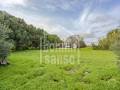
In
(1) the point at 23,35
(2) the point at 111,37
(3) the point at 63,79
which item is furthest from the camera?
(1) the point at 23,35

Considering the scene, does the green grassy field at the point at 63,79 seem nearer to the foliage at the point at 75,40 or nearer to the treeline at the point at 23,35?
the foliage at the point at 75,40

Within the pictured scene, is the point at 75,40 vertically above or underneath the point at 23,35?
underneath

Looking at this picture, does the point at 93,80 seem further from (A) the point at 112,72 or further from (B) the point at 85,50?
(B) the point at 85,50

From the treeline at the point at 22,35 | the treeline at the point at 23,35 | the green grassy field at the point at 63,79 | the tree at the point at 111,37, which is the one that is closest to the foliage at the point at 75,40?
the tree at the point at 111,37

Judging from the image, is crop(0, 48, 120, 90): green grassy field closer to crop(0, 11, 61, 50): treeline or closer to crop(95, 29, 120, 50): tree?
crop(95, 29, 120, 50): tree

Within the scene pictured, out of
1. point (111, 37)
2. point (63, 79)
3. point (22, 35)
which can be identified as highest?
point (22, 35)

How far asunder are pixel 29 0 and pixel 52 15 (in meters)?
2.64

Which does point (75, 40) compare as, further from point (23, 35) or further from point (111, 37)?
point (23, 35)

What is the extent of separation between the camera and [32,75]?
15.0 metres

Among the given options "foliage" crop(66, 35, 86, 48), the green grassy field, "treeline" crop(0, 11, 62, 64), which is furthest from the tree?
"treeline" crop(0, 11, 62, 64)

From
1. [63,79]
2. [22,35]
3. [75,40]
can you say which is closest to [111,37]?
[63,79]

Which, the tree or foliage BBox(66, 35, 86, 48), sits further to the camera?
foliage BBox(66, 35, 86, 48)

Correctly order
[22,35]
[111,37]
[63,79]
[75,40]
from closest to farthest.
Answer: [63,79] → [111,37] → [75,40] → [22,35]

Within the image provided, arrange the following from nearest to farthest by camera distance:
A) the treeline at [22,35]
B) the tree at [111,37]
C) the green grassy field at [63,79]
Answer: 1. the green grassy field at [63,79]
2. the tree at [111,37]
3. the treeline at [22,35]
